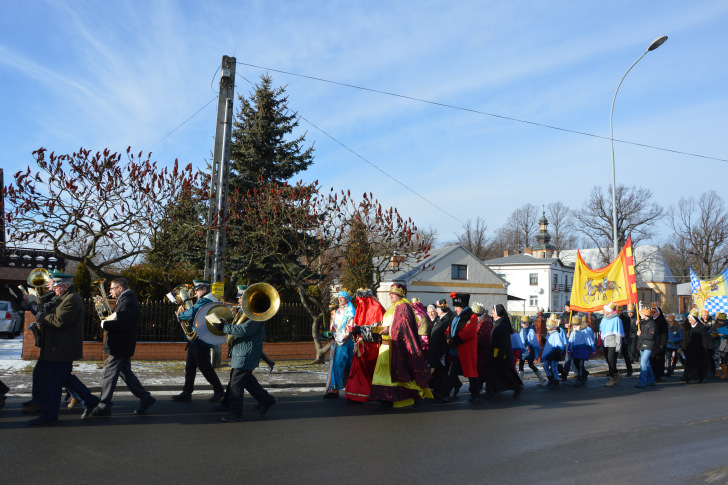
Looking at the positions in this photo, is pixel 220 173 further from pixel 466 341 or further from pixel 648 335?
pixel 648 335

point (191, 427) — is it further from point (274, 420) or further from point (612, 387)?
point (612, 387)

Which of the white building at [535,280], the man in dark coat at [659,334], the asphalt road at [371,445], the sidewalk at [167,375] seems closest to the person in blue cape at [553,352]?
the sidewalk at [167,375]

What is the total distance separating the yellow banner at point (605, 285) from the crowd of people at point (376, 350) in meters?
0.90

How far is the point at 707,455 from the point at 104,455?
6.08 meters

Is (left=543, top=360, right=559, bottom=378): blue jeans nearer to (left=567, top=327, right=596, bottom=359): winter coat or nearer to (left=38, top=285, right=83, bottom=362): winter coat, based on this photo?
(left=567, top=327, right=596, bottom=359): winter coat

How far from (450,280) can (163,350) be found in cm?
3700

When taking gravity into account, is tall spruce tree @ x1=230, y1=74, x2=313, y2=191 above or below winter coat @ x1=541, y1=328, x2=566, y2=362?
above

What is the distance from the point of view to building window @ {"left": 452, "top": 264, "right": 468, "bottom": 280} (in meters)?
50.2

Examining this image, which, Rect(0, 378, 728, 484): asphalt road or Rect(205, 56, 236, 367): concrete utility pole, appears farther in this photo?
Rect(205, 56, 236, 367): concrete utility pole

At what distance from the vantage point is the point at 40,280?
33.3 ft

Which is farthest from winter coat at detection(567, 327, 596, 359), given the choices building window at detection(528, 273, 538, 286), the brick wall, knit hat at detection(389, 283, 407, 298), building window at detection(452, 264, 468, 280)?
building window at detection(528, 273, 538, 286)

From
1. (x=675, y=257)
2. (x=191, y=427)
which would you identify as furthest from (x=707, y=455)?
(x=675, y=257)

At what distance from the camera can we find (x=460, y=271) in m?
50.6

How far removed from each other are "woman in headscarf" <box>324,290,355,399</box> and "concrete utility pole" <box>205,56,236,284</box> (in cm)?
374
